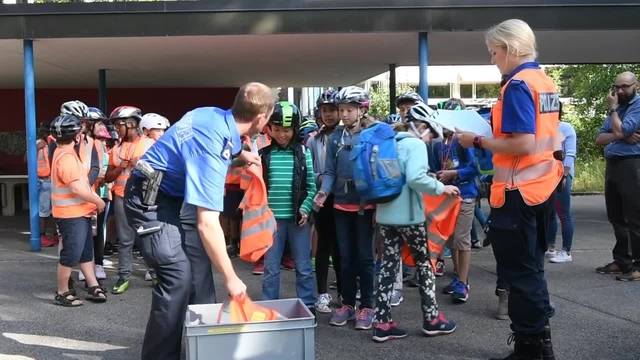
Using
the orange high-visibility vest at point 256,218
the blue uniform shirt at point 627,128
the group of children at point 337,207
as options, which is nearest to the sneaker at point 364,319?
the group of children at point 337,207

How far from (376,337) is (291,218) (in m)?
1.11

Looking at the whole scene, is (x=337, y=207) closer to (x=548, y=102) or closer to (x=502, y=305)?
(x=502, y=305)

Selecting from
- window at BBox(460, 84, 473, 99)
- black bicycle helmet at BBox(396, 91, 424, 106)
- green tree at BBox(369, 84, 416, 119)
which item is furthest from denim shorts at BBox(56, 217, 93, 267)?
window at BBox(460, 84, 473, 99)

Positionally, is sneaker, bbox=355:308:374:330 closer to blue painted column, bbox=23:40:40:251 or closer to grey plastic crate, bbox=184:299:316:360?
grey plastic crate, bbox=184:299:316:360

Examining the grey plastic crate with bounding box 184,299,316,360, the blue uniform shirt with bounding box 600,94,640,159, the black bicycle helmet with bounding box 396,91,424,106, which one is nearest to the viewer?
the grey plastic crate with bounding box 184,299,316,360

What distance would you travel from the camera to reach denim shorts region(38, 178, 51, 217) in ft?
31.1

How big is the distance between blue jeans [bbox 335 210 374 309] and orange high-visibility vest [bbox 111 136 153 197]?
94.6 inches

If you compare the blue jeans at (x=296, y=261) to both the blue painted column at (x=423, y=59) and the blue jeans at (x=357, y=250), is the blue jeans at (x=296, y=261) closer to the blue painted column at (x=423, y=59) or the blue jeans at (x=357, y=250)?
the blue jeans at (x=357, y=250)

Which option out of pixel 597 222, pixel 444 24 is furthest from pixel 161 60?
pixel 597 222

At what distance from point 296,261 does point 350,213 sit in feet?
1.88

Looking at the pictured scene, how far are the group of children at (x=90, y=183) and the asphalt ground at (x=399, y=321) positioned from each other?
243 mm

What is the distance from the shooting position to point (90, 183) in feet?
21.2

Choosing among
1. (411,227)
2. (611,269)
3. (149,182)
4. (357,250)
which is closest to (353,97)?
(411,227)

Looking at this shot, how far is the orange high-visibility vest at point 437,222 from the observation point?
4.85 m
